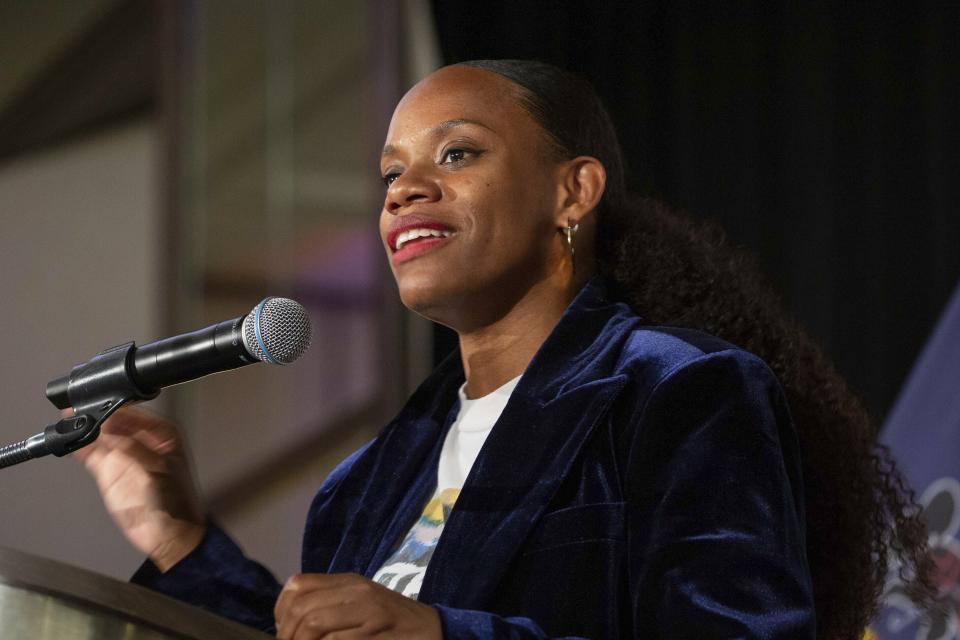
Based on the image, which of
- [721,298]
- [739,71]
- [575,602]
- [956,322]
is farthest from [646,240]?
[739,71]

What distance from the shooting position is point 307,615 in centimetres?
98

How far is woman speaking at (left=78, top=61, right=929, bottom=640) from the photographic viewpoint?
3.66ft

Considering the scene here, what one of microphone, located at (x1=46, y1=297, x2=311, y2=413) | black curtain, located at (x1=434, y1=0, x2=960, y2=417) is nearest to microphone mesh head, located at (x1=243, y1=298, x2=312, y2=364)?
microphone, located at (x1=46, y1=297, x2=311, y2=413)

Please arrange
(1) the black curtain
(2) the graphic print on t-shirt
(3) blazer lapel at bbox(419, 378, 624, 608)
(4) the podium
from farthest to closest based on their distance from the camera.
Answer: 1. (1) the black curtain
2. (2) the graphic print on t-shirt
3. (3) blazer lapel at bbox(419, 378, 624, 608)
4. (4) the podium

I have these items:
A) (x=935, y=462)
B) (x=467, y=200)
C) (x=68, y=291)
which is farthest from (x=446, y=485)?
(x=68, y=291)

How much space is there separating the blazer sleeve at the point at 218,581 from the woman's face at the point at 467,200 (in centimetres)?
37

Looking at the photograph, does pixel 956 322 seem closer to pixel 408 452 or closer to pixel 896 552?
pixel 896 552

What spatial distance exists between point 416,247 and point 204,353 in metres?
0.43

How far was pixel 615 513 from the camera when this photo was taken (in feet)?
4.05

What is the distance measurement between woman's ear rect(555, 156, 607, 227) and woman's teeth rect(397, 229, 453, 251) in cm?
17

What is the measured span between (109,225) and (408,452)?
2.79 metres

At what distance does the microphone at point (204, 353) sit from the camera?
1.09 m

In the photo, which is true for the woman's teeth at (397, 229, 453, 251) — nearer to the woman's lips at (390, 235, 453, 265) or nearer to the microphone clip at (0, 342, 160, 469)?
the woman's lips at (390, 235, 453, 265)

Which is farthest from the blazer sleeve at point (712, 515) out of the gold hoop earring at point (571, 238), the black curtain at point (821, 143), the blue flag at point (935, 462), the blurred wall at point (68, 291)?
the blurred wall at point (68, 291)
